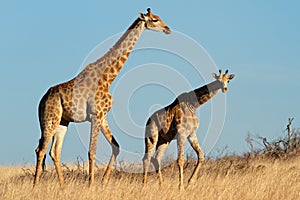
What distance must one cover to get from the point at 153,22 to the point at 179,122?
234 cm

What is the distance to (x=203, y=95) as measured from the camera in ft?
43.1

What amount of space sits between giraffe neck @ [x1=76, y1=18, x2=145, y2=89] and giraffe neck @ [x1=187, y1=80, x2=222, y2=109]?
6.46 feet

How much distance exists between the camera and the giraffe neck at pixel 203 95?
13078 mm

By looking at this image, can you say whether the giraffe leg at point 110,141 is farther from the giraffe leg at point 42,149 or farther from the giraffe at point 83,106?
the giraffe leg at point 42,149

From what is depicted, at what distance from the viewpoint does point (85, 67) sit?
11.9m

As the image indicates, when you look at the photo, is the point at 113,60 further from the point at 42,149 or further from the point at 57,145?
the point at 42,149

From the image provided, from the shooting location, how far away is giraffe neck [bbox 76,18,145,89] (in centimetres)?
1180

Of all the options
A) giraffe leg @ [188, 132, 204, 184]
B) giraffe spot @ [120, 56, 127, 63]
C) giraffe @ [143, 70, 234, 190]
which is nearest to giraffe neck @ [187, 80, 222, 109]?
giraffe @ [143, 70, 234, 190]

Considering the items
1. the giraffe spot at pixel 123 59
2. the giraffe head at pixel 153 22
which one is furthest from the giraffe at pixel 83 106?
the giraffe spot at pixel 123 59

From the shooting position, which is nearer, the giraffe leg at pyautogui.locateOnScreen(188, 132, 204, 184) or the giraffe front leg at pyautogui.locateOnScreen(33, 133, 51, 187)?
the giraffe front leg at pyautogui.locateOnScreen(33, 133, 51, 187)

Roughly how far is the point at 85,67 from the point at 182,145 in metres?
2.67

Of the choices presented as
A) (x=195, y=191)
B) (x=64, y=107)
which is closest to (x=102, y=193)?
(x=195, y=191)

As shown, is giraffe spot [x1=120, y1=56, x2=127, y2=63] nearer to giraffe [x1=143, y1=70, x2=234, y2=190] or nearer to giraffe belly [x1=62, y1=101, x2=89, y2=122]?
giraffe belly [x1=62, y1=101, x2=89, y2=122]

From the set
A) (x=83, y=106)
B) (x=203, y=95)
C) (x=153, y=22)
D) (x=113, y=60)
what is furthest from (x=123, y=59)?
(x=203, y=95)
